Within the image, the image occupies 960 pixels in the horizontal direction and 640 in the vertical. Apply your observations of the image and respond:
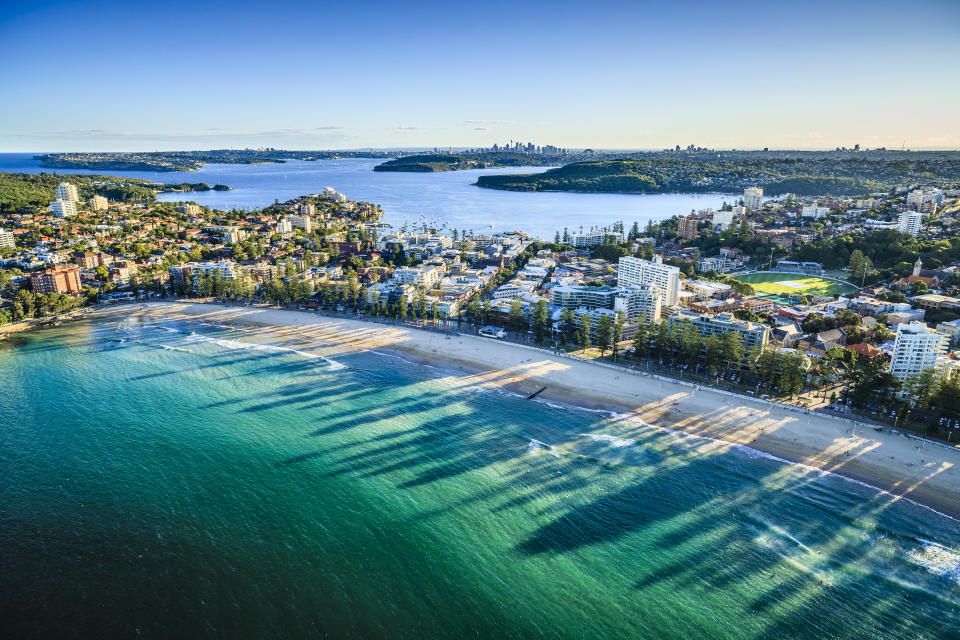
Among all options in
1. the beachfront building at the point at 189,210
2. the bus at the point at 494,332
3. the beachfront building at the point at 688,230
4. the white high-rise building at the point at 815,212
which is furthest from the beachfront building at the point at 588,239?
the beachfront building at the point at 189,210

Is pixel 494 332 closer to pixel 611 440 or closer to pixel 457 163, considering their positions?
pixel 611 440

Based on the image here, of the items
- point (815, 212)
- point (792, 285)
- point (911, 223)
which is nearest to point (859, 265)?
point (792, 285)

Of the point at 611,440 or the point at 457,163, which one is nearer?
the point at 611,440

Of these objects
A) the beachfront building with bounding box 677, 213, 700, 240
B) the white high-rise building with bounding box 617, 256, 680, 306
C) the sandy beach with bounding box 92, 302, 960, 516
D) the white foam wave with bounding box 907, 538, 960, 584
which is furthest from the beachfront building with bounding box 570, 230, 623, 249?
the white foam wave with bounding box 907, 538, 960, 584

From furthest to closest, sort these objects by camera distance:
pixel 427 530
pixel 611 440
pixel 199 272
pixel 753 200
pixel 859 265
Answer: pixel 753 200, pixel 859 265, pixel 199 272, pixel 611 440, pixel 427 530

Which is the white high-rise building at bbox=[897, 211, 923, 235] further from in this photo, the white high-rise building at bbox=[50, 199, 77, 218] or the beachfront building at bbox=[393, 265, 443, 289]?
the white high-rise building at bbox=[50, 199, 77, 218]

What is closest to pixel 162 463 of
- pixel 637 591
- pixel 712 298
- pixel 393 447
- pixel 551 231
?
pixel 393 447

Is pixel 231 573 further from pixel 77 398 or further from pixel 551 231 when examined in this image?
pixel 551 231

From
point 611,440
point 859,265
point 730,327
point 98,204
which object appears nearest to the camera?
point 611,440
